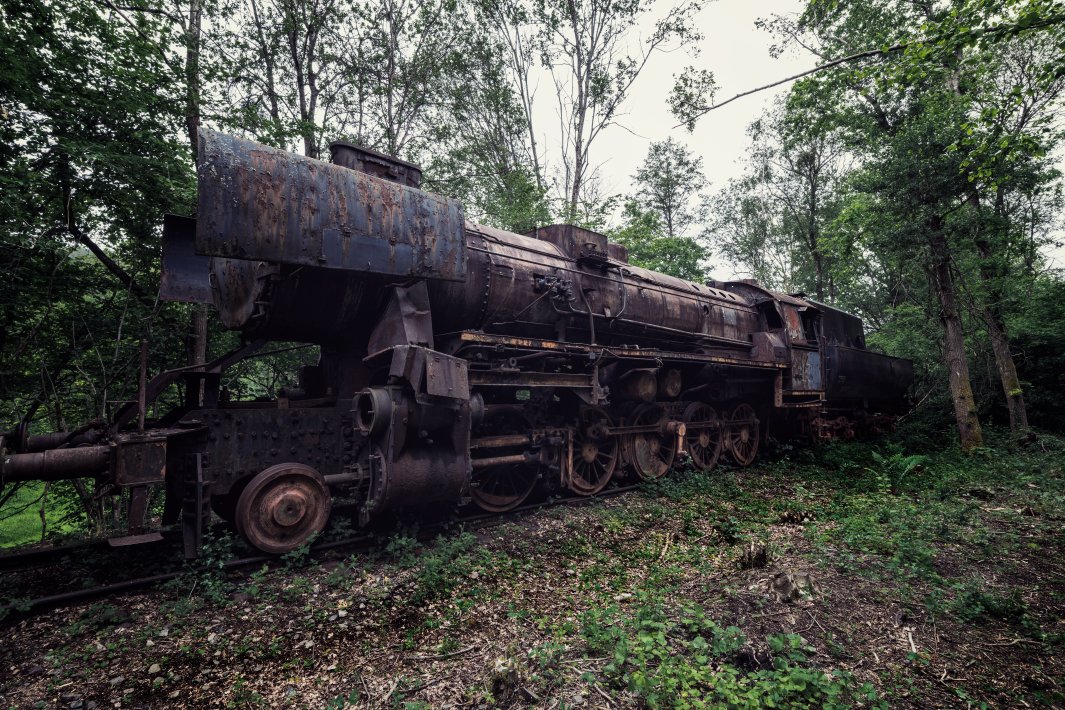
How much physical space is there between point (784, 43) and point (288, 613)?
14869 mm

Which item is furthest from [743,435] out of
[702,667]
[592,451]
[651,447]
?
[702,667]

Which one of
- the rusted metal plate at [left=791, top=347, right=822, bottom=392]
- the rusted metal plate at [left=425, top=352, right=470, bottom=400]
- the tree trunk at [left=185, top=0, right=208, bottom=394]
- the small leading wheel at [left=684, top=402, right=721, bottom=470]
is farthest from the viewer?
the rusted metal plate at [left=791, top=347, right=822, bottom=392]

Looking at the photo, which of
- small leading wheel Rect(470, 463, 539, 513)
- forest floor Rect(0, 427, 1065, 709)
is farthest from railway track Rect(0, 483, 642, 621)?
small leading wheel Rect(470, 463, 539, 513)

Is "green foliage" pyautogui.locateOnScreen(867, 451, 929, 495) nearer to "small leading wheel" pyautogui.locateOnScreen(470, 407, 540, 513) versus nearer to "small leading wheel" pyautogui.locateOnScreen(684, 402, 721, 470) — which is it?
"small leading wheel" pyautogui.locateOnScreen(684, 402, 721, 470)

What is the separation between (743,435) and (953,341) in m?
5.85

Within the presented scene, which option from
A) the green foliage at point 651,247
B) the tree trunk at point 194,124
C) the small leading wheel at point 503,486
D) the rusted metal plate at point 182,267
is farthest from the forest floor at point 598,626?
the green foliage at point 651,247

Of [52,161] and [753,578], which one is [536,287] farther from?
[52,161]

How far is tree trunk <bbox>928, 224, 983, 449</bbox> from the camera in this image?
11148 millimetres

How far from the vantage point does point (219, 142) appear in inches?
165

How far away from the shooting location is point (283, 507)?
489 cm

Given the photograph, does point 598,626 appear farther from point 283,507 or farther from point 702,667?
point 283,507

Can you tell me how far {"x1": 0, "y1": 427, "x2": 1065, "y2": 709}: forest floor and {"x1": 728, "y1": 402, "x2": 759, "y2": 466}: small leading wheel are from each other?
14.3ft

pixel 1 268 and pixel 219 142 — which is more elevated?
pixel 219 142

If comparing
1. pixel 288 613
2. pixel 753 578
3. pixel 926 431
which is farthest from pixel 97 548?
pixel 926 431
